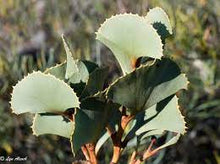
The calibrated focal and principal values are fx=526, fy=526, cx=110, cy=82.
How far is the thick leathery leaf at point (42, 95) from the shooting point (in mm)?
548

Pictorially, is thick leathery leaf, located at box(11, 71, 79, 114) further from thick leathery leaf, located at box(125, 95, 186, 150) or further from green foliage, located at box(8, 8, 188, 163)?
thick leathery leaf, located at box(125, 95, 186, 150)

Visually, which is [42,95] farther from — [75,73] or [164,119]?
[164,119]

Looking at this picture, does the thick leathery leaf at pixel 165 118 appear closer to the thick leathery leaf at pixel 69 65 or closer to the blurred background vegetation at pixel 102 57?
the thick leathery leaf at pixel 69 65

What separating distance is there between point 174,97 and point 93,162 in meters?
0.12

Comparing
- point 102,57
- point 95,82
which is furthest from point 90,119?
point 102,57

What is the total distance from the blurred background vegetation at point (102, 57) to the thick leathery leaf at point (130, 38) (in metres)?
0.55

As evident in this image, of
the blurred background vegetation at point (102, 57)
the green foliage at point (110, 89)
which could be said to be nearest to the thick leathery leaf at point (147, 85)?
the green foliage at point (110, 89)

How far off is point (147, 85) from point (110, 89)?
5 centimetres

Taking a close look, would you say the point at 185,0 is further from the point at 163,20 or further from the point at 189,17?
the point at 163,20

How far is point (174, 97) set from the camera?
0.61m

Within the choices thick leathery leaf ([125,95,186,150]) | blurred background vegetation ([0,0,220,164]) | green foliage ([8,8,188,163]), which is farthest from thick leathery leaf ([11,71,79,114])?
blurred background vegetation ([0,0,220,164])

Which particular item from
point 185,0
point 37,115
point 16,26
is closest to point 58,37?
point 16,26

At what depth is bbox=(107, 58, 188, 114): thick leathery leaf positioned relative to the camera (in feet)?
1.83

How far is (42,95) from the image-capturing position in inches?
22.3
